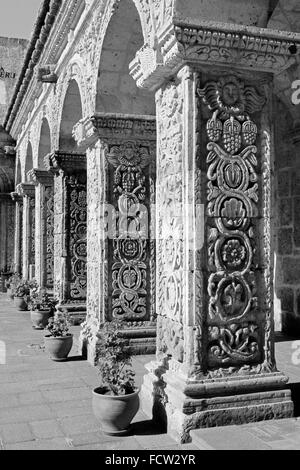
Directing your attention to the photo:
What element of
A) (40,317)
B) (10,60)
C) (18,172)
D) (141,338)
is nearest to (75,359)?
(141,338)

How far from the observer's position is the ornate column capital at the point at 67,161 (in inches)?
342

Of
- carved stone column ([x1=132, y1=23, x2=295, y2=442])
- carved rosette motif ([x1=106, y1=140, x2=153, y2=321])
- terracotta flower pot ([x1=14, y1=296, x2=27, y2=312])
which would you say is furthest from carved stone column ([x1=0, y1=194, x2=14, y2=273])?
carved stone column ([x1=132, y1=23, x2=295, y2=442])

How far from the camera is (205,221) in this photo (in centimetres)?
367

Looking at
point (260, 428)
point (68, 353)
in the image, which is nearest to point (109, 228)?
point (68, 353)

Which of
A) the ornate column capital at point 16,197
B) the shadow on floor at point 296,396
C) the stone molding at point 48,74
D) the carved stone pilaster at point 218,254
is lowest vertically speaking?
the shadow on floor at point 296,396

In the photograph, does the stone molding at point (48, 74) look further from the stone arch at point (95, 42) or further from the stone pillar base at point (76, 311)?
the stone pillar base at point (76, 311)

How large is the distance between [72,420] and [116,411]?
554mm

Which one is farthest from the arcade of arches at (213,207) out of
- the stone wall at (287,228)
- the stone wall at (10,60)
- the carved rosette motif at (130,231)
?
the stone wall at (10,60)

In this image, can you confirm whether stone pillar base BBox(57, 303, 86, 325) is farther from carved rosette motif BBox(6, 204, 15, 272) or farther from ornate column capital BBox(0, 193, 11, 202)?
ornate column capital BBox(0, 193, 11, 202)

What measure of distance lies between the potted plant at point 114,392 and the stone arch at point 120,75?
2.98 metres

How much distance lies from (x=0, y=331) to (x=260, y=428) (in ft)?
19.2

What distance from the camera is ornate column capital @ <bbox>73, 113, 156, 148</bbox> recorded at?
6.11 meters

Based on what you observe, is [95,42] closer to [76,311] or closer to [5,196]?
[76,311]

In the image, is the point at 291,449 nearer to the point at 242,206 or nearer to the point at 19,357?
the point at 242,206
